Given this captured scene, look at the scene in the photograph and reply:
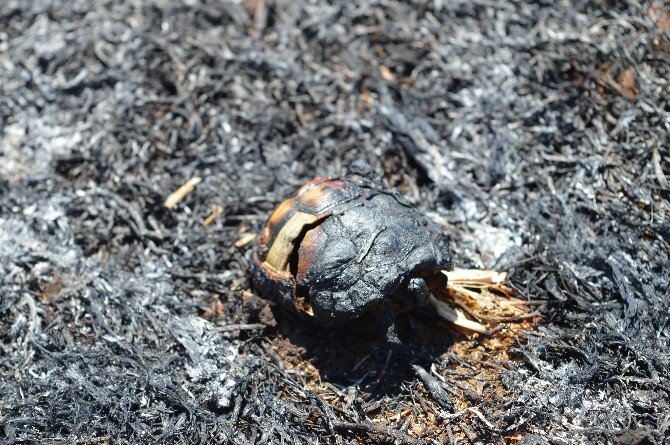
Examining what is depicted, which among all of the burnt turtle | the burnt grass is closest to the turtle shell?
the burnt turtle

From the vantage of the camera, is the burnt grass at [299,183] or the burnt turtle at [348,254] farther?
the burnt grass at [299,183]

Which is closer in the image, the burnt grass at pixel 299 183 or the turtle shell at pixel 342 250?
the turtle shell at pixel 342 250

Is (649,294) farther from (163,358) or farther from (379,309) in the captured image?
(163,358)

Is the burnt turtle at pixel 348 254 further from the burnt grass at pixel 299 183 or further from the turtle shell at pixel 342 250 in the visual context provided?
the burnt grass at pixel 299 183

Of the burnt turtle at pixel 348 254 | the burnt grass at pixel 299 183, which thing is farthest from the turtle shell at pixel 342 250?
the burnt grass at pixel 299 183

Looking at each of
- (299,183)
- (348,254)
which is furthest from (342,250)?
(299,183)

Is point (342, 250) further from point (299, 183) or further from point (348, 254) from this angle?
point (299, 183)
